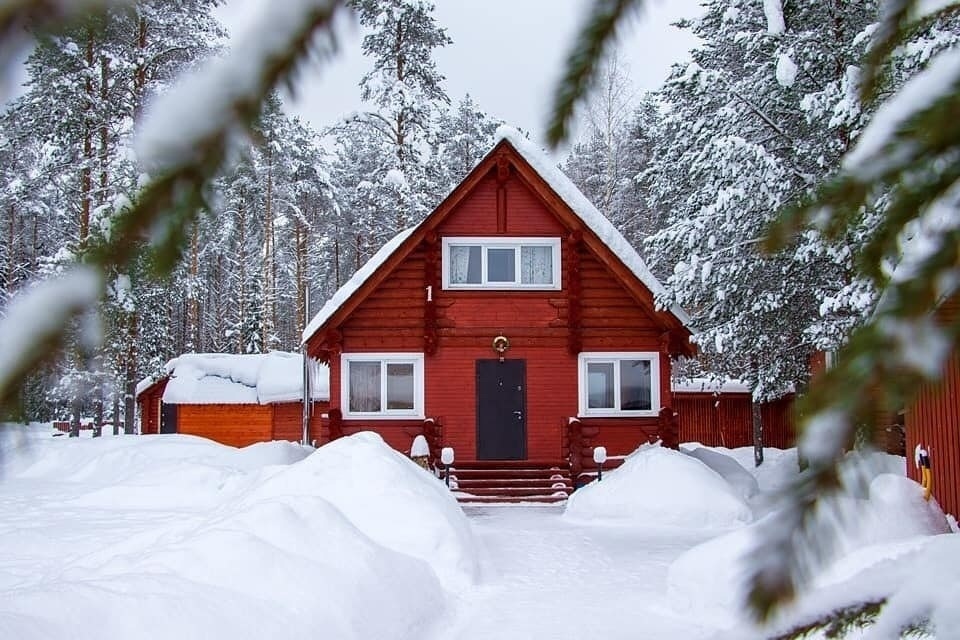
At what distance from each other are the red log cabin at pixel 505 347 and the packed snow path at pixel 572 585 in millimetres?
3614

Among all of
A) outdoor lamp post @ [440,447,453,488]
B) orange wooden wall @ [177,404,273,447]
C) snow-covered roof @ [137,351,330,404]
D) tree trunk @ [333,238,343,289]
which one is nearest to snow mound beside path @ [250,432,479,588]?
outdoor lamp post @ [440,447,453,488]

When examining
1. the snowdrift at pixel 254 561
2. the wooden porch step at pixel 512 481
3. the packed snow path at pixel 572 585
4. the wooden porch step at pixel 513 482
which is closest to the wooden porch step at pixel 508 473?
the wooden porch step at pixel 512 481

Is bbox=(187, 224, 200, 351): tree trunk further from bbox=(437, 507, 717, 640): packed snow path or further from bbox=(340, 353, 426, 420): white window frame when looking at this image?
bbox=(437, 507, 717, 640): packed snow path

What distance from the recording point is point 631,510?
41.0 ft

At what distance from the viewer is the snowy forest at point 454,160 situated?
950mm

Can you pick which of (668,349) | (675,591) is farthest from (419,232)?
(675,591)

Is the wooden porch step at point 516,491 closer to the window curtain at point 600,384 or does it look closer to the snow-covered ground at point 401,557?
the snow-covered ground at point 401,557

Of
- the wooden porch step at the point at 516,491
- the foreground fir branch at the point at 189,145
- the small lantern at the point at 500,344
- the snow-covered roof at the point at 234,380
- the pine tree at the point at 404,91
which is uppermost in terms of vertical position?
the pine tree at the point at 404,91

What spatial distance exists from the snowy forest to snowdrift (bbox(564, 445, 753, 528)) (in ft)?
9.22

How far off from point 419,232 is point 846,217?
49.1ft

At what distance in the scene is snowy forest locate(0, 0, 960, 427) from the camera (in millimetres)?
950

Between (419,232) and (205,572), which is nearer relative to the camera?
(205,572)

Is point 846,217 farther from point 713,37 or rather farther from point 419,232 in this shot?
point 713,37

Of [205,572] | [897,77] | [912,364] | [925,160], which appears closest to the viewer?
[912,364]
